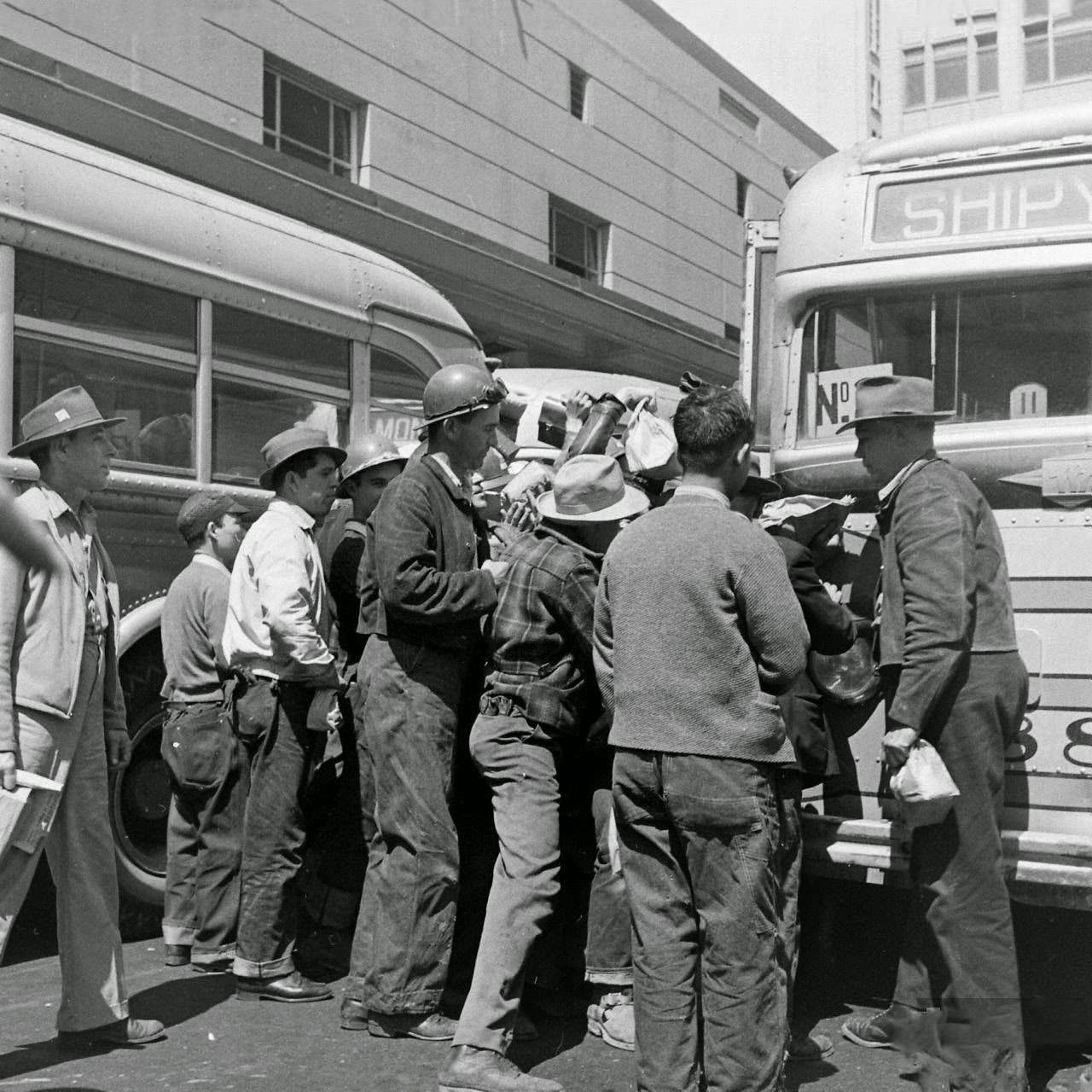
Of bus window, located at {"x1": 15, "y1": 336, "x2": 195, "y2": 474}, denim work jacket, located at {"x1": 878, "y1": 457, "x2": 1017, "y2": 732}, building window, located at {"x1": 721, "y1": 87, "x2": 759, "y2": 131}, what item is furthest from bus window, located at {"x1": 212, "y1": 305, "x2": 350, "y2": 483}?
building window, located at {"x1": 721, "y1": 87, "x2": 759, "y2": 131}

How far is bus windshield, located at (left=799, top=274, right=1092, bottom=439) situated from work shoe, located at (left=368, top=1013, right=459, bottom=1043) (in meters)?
3.11

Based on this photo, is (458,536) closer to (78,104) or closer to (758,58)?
(758,58)

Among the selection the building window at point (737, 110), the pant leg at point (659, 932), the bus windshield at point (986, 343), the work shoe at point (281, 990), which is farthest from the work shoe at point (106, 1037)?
the building window at point (737, 110)

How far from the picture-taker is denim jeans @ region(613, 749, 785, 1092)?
133 inches

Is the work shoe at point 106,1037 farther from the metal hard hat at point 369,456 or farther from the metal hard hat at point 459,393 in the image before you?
the metal hard hat at point 369,456

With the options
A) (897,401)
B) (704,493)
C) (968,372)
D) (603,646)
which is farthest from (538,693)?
(968,372)

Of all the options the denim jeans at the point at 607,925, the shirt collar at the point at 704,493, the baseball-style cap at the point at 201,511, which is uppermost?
the baseball-style cap at the point at 201,511

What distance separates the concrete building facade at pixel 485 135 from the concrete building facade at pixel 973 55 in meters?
5.16

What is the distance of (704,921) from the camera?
11.4 ft

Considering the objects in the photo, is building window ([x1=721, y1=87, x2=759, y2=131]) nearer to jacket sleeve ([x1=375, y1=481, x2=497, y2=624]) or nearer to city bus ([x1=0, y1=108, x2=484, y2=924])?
city bus ([x1=0, y1=108, x2=484, y2=924])

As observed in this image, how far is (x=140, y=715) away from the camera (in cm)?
619

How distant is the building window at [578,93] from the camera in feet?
59.5

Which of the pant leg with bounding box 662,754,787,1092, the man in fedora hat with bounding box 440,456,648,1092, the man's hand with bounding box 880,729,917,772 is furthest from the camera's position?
the man in fedora hat with bounding box 440,456,648,1092

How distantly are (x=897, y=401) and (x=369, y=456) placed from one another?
271cm
